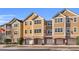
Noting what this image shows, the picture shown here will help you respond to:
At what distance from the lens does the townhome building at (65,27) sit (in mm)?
4980

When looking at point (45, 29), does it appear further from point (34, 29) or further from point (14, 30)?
point (14, 30)

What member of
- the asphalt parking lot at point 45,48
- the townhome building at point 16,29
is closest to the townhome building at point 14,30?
the townhome building at point 16,29

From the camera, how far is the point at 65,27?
4.99 meters

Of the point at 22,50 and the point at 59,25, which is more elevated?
the point at 59,25

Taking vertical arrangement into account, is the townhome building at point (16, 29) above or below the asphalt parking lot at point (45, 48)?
above

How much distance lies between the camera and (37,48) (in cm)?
504

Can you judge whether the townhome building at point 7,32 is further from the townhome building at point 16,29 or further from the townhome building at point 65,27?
the townhome building at point 65,27

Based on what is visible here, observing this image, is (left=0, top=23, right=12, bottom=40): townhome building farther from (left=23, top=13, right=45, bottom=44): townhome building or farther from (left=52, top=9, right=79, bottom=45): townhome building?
(left=52, top=9, right=79, bottom=45): townhome building

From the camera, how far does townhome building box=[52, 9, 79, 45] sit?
4980mm

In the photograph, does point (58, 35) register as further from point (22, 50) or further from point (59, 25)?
point (22, 50)
